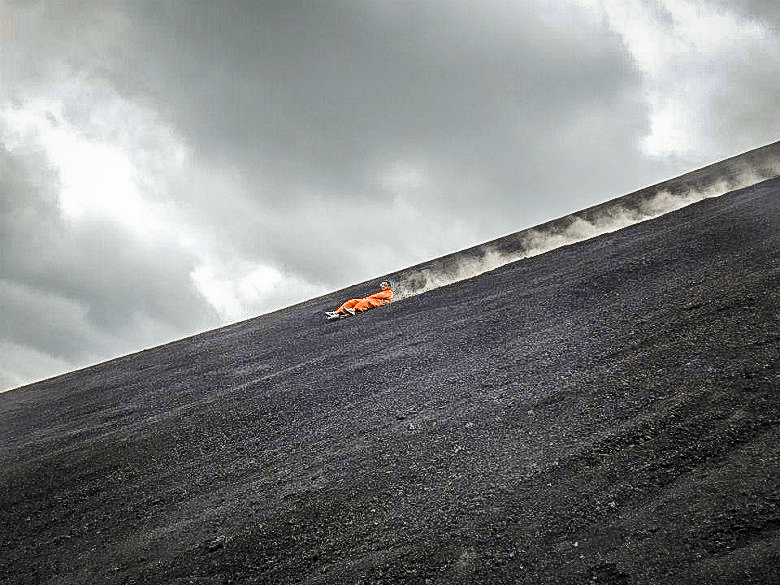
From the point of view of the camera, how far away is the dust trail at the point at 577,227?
2052 centimetres

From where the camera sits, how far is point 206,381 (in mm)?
12828

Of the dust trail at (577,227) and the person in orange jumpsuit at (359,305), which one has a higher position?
the dust trail at (577,227)

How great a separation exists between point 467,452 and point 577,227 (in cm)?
1750

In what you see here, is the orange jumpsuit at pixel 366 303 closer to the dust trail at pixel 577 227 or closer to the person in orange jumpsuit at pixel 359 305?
the person in orange jumpsuit at pixel 359 305

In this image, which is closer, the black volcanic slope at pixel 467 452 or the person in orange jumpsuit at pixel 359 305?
the black volcanic slope at pixel 467 452

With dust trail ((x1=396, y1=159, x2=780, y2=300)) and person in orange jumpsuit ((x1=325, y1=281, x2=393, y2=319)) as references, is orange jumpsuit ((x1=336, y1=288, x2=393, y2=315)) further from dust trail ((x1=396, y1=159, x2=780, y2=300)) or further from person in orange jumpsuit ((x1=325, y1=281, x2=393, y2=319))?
dust trail ((x1=396, y1=159, x2=780, y2=300))

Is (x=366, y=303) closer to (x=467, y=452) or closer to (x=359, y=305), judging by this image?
(x=359, y=305)

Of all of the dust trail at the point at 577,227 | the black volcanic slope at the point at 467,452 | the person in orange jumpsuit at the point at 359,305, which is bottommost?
the black volcanic slope at the point at 467,452

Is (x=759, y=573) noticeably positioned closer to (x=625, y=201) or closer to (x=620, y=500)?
(x=620, y=500)

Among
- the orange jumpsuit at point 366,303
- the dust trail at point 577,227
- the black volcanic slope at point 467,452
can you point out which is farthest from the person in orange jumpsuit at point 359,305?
the black volcanic slope at point 467,452

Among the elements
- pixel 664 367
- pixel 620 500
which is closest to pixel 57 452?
pixel 620 500

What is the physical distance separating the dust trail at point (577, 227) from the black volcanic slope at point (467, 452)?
7.51 m

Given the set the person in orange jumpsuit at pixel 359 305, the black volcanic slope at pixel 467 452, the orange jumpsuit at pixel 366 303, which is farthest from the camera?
the orange jumpsuit at pixel 366 303

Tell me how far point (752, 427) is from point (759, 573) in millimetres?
2079
